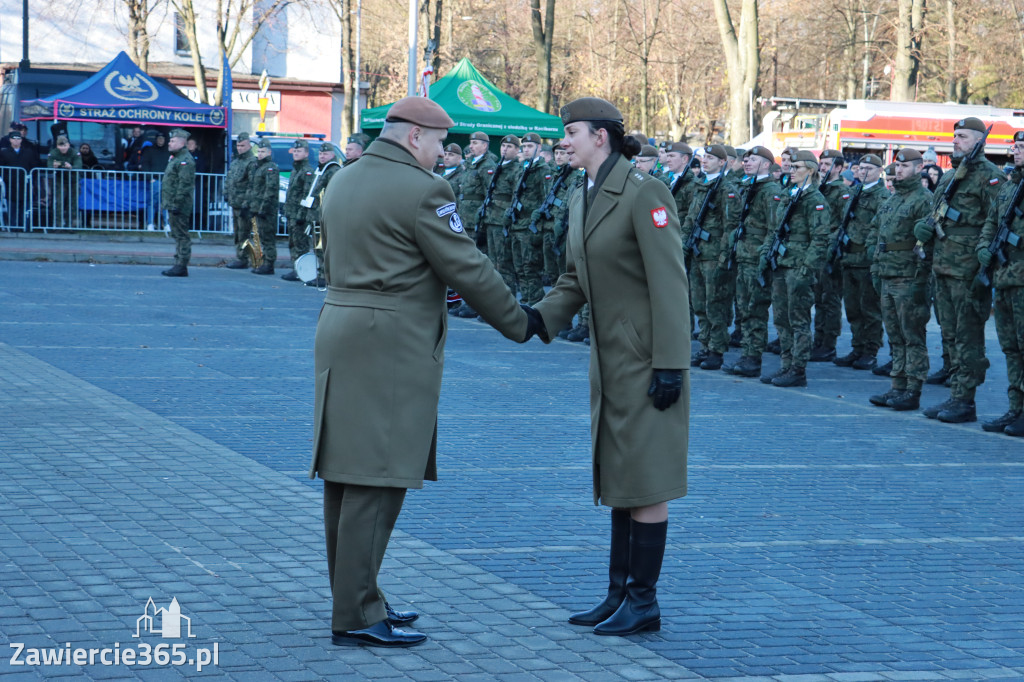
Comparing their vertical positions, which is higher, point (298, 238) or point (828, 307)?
point (298, 238)

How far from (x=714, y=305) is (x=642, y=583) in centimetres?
854

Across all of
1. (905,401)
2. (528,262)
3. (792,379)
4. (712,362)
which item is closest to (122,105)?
(528,262)

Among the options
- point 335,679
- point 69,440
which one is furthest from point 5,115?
point 335,679

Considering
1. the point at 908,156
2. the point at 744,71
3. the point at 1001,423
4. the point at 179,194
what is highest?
the point at 744,71

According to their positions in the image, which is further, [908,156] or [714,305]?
[714,305]

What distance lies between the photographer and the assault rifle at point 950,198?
10.4 m

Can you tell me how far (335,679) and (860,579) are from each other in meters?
2.62

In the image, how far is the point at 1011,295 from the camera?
995 cm

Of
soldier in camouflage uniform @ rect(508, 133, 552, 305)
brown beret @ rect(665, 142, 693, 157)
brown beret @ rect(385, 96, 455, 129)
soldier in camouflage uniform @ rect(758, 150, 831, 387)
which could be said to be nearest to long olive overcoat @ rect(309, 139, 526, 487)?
brown beret @ rect(385, 96, 455, 129)

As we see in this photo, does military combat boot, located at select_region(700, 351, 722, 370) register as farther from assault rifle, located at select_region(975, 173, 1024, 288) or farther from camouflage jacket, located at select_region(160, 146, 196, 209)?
camouflage jacket, located at select_region(160, 146, 196, 209)

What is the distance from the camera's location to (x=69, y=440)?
8078 millimetres

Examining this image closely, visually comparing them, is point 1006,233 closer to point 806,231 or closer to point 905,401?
point 905,401

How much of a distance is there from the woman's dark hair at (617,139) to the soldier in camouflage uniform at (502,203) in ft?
37.0

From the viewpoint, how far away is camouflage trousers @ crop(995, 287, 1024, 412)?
10000 mm
